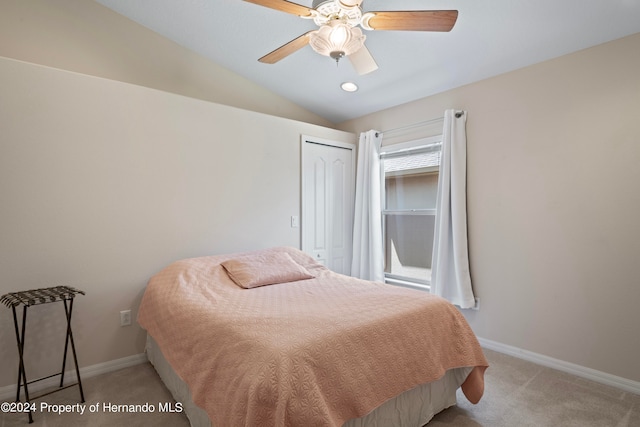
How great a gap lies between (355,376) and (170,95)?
260cm

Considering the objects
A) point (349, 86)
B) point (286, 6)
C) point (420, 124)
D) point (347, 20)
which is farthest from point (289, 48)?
point (420, 124)

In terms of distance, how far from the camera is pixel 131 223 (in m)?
2.54

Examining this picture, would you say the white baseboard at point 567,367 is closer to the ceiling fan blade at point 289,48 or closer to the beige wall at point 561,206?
the beige wall at point 561,206

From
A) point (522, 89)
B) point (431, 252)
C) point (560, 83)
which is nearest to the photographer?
point (560, 83)

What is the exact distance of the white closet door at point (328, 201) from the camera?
3.64m

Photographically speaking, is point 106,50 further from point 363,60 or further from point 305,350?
point 305,350

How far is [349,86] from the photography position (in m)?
3.38

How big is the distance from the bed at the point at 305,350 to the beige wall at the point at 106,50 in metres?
1.85

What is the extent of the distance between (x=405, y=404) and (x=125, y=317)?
215 centimetres

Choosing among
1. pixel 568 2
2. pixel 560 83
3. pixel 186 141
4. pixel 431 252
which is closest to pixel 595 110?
pixel 560 83

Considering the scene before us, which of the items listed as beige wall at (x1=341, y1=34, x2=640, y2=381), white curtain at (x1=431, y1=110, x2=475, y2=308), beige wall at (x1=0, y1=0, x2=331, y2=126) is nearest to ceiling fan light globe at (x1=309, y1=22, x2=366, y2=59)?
white curtain at (x1=431, y1=110, x2=475, y2=308)

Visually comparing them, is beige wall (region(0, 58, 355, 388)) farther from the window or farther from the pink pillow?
the window

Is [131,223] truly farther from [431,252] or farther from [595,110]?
[595,110]

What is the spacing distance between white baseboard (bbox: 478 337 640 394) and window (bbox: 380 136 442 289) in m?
0.86
